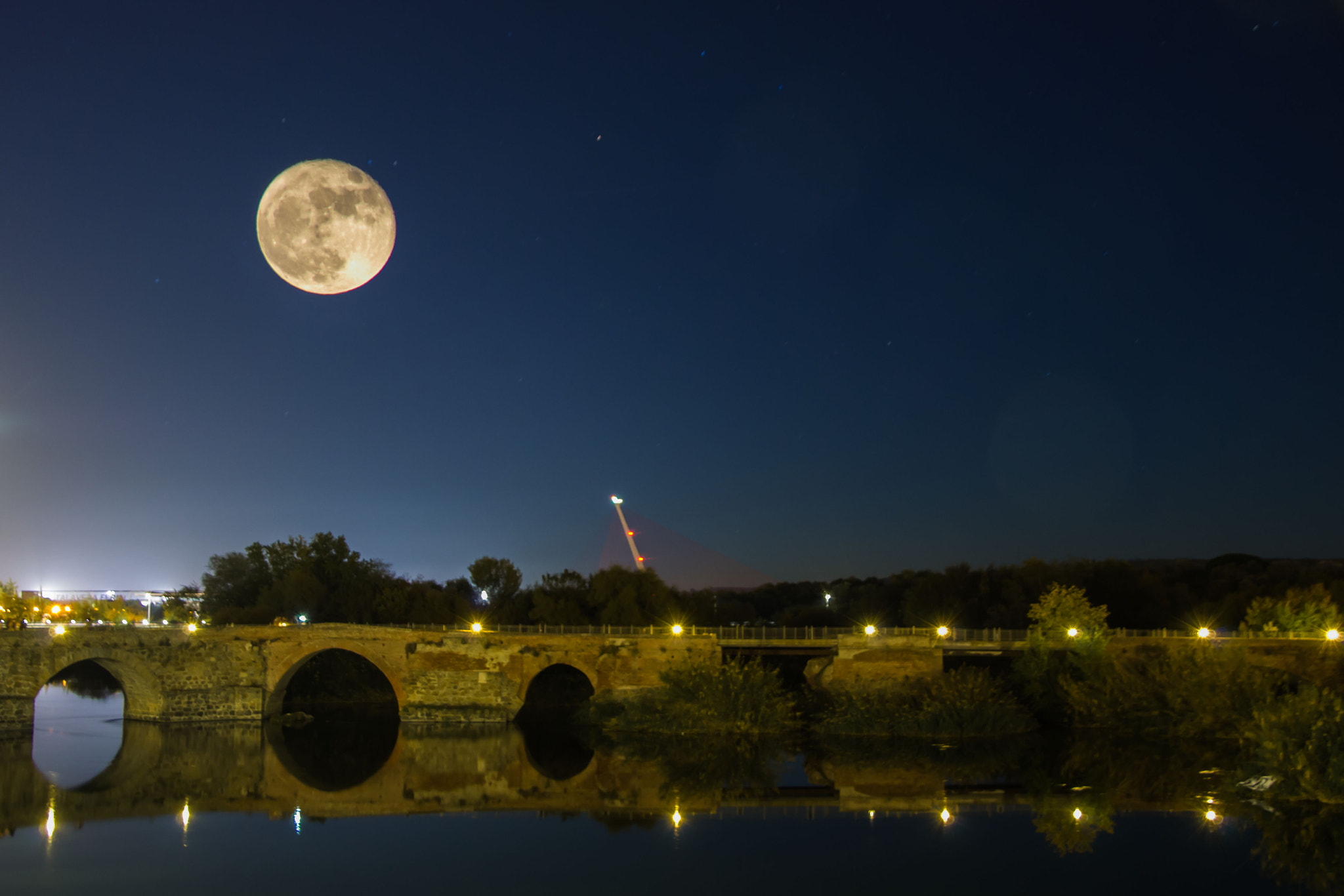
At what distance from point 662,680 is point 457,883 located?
51.7 feet

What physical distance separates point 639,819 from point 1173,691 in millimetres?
18196

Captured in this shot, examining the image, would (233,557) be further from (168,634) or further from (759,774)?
(759,774)

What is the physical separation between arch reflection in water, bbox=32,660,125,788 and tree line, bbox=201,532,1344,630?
681 cm

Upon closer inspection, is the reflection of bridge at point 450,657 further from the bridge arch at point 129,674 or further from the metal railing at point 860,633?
the metal railing at point 860,633

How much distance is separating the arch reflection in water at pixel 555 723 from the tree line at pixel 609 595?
11.2 feet

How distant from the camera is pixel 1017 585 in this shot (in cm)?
4866

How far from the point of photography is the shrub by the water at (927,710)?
3030cm

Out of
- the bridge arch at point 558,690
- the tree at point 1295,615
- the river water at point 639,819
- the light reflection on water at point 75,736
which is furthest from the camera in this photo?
the bridge arch at point 558,690

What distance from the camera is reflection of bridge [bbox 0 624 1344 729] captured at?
31.9 metres

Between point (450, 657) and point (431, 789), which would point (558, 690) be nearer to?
point (450, 657)

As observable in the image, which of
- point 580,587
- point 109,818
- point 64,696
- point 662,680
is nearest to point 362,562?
point 580,587

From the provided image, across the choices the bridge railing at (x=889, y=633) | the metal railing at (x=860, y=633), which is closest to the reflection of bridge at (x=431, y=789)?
the metal railing at (x=860, y=633)

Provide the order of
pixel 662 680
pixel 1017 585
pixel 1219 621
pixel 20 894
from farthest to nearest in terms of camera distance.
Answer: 1. pixel 1017 585
2. pixel 1219 621
3. pixel 662 680
4. pixel 20 894

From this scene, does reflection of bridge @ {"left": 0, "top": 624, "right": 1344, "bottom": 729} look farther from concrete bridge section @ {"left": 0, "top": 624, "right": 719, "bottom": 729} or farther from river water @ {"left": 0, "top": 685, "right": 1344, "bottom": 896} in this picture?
river water @ {"left": 0, "top": 685, "right": 1344, "bottom": 896}
